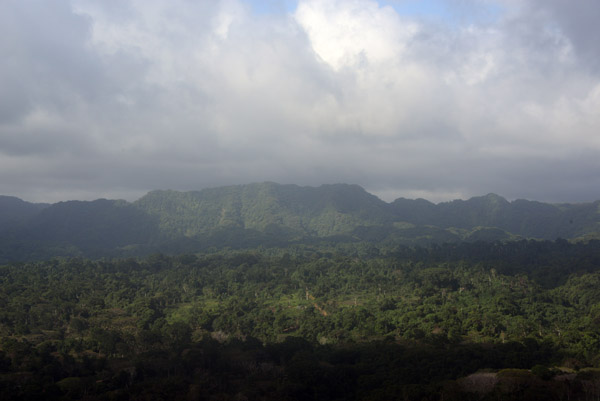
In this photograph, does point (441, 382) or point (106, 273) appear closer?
point (441, 382)

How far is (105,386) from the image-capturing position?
132 feet

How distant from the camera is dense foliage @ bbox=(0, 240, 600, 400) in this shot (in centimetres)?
3997

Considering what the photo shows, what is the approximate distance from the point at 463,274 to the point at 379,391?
2634 inches

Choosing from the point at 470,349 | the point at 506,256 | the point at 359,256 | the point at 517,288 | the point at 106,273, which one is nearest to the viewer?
the point at 470,349

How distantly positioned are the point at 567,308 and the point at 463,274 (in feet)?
91.2

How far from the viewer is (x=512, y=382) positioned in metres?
37.2

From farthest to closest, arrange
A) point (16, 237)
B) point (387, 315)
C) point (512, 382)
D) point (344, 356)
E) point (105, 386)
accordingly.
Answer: point (16, 237) → point (387, 315) → point (344, 356) → point (105, 386) → point (512, 382)

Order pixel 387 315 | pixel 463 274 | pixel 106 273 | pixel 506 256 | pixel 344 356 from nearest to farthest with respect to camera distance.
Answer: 1. pixel 344 356
2. pixel 387 315
3. pixel 463 274
4. pixel 106 273
5. pixel 506 256

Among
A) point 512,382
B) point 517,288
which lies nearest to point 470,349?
point 512,382

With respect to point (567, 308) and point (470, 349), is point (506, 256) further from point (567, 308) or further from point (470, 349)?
point (470, 349)

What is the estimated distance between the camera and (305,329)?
65688 mm

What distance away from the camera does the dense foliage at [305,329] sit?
131ft

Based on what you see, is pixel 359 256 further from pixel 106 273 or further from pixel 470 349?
pixel 470 349

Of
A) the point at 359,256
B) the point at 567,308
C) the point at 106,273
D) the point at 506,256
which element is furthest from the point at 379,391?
the point at 359,256
